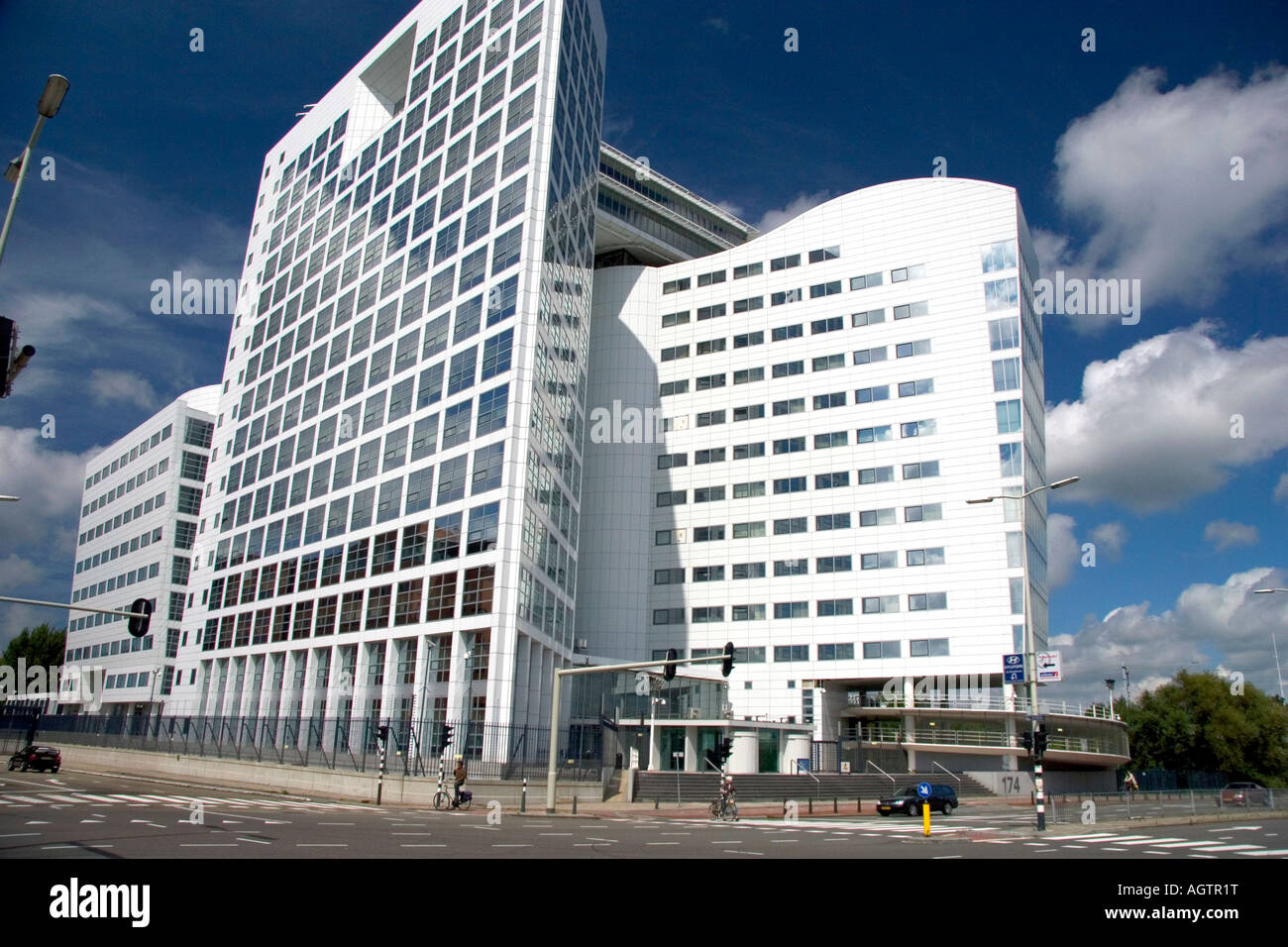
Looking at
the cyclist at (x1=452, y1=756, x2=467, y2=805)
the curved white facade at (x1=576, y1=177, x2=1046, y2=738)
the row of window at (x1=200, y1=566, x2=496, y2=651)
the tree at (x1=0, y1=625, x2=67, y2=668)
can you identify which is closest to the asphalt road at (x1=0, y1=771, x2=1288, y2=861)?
the cyclist at (x1=452, y1=756, x2=467, y2=805)

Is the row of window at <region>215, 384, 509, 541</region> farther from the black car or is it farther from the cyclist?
the black car

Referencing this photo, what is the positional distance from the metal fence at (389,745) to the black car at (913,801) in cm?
1307

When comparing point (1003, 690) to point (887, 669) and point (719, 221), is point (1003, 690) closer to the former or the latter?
point (887, 669)

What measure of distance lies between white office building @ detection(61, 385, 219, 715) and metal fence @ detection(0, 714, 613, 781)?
3802cm

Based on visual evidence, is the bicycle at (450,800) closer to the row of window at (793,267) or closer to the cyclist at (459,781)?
the cyclist at (459,781)

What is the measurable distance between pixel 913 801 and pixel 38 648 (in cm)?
12522

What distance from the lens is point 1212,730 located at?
283ft

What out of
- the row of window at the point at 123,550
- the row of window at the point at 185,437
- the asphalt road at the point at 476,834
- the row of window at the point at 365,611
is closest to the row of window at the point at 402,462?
the row of window at the point at 365,611

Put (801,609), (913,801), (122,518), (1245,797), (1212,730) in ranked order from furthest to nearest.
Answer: (122,518)
(1212,730)
(801,609)
(1245,797)
(913,801)

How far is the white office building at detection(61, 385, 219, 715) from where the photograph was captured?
90.1m

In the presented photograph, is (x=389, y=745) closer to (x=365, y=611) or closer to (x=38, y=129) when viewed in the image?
(x=365, y=611)

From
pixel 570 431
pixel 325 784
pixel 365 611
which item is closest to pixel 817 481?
pixel 570 431
